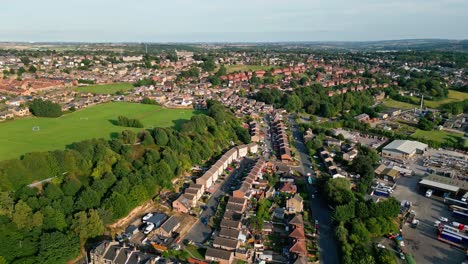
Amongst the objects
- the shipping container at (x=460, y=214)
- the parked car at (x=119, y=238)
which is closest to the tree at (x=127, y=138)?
the parked car at (x=119, y=238)

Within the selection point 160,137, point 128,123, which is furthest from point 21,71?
point 160,137

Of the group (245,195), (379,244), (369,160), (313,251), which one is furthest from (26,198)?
(369,160)

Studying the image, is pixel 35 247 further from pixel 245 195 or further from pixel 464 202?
pixel 464 202

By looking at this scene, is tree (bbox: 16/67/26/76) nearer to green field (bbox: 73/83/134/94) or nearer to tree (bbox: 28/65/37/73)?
tree (bbox: 28/65/37/73)

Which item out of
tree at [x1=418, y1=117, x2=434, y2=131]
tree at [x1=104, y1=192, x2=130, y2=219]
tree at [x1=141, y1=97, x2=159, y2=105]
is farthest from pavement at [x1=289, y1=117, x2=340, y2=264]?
tree at [x1=141, y1=97, x2=159, y2=105]

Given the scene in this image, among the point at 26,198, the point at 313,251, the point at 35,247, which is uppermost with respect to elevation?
the point at 26,198

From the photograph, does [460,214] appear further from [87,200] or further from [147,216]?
[87,200]
